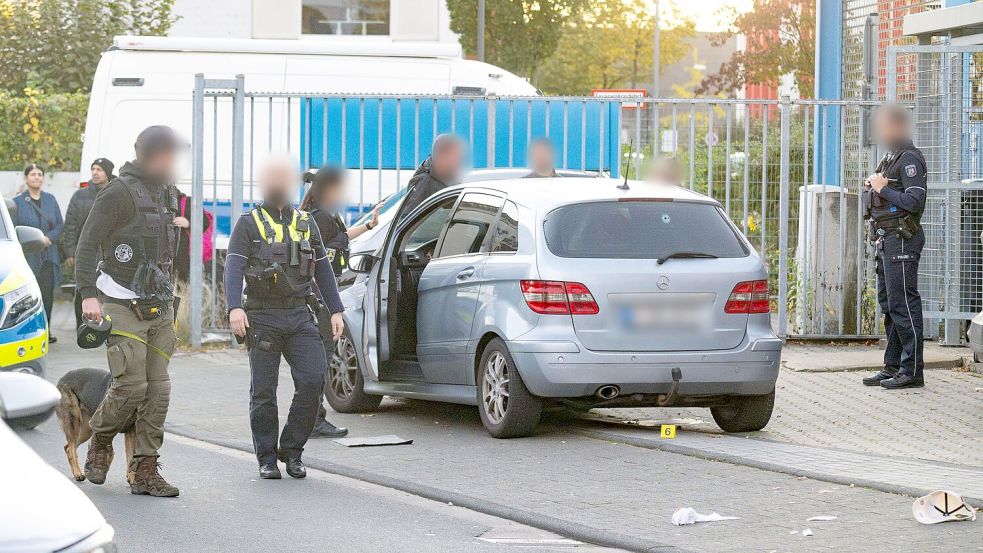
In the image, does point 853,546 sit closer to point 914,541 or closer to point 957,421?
point 914,541

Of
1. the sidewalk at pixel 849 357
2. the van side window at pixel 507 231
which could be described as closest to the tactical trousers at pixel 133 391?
the van side window at pixel 507 231

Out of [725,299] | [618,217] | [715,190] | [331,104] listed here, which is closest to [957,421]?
[725,299]

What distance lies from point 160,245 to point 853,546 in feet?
12.2

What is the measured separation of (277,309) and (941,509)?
3.50 meters

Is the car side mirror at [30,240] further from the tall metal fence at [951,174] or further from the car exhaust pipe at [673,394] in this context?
the tall metal fence at [951,174]

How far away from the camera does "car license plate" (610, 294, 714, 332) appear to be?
352 inches

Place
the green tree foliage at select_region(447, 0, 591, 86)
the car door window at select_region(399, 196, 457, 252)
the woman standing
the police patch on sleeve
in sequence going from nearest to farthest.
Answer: the police patch on sleeve, the car door window at select_region(399, 196, 457, 252), the woman standing, the green tree foliage at select_region(447, 0, 591, 86)

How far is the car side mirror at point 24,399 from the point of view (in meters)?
3.53

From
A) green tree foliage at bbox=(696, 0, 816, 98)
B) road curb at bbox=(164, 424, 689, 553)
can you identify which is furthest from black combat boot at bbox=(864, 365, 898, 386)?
A: green tree foliage at bbox=(696, 0, 816, 98)

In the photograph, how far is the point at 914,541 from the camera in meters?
6.46

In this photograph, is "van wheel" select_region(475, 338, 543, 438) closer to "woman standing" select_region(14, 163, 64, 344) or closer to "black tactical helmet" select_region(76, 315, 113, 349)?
"black tactical helmet" select_region(76, 315, 113, 349)

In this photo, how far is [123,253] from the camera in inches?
305

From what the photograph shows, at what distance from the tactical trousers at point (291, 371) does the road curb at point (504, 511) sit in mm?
402

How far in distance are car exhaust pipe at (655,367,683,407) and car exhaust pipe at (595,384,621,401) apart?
273mm
